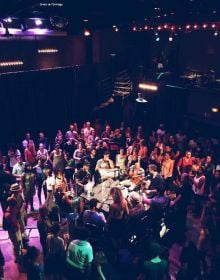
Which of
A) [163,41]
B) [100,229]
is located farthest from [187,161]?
[163,41]

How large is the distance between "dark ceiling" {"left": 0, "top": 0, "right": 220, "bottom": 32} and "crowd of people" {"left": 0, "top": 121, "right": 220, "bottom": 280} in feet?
12.6

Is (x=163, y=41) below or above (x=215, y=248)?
above

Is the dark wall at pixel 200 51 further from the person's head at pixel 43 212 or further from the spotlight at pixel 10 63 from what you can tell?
the person's head at pixel 43 212

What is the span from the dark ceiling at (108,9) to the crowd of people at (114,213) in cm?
384

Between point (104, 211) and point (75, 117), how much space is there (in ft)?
26.5

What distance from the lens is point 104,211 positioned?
6.66 metres

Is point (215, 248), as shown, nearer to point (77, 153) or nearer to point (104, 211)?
point (104, 211)

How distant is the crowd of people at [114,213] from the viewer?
4.72 metres

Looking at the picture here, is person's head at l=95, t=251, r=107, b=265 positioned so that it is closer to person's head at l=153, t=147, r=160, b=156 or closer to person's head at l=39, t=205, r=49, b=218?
person's head at l=39, t=205, r=49, b=218

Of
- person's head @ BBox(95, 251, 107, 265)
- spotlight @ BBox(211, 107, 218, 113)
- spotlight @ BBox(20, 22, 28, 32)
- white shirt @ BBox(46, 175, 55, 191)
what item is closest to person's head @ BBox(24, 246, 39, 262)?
person's head @ BBox(95, 251, 107, 265)

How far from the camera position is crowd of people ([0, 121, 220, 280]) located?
4.72m

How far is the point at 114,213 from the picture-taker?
19.0ft

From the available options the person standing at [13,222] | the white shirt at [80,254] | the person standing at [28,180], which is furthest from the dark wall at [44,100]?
the white shirt at [80,254]

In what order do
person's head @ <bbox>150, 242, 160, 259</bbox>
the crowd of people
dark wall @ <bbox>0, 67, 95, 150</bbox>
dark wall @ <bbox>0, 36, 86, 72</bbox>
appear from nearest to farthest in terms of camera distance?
person's head @ <bbox>150, 242, 160, 259</bbox> → the crowd of people → dark wall @ <bbox>0, 36, 86, 72</bbox> → dark wall @ <bbox>0, 67, 95, 150</bbox>
